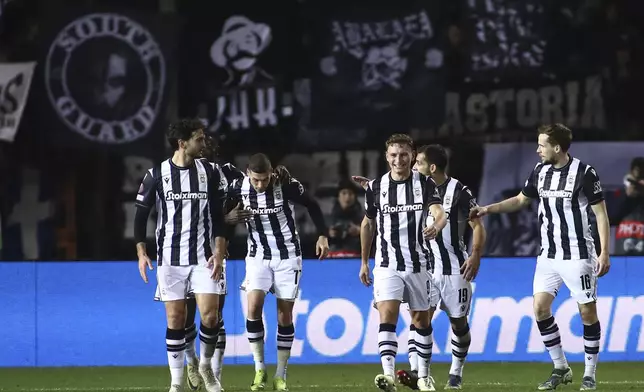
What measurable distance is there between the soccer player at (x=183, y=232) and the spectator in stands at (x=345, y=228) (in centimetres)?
471

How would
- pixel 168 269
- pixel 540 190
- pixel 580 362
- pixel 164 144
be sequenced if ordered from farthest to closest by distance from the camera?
pixel 164 144 < pixel 580 362 < pixel 540 190 < pixel 168 269

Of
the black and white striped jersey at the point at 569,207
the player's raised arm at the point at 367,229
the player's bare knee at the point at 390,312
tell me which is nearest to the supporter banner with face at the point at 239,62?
the player's raised arm at the point at 367,229

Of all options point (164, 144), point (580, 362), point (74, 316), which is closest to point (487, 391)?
point (580, 362)

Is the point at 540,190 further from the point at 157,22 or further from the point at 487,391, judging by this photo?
the point at 157,22

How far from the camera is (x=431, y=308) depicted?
11.7 m

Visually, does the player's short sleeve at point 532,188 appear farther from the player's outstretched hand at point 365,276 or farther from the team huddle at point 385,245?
the player's outstretched hand at point 365,276

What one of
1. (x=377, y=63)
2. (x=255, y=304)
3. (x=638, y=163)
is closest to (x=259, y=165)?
(x=255, y=304)

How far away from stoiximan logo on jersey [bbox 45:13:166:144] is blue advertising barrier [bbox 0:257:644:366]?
206 cm

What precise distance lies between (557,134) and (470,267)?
3.98 ft

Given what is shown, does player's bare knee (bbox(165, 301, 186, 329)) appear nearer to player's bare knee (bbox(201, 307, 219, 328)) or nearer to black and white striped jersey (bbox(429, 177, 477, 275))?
player's bare knee (bbox(201, 307, 219, 328))

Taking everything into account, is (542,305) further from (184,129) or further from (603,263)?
(184,129)

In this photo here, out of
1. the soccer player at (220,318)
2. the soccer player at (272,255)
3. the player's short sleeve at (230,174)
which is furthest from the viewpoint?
the player's short sleeve at (230,174)

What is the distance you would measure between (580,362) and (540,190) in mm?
3532

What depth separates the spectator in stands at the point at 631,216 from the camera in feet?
49.9
